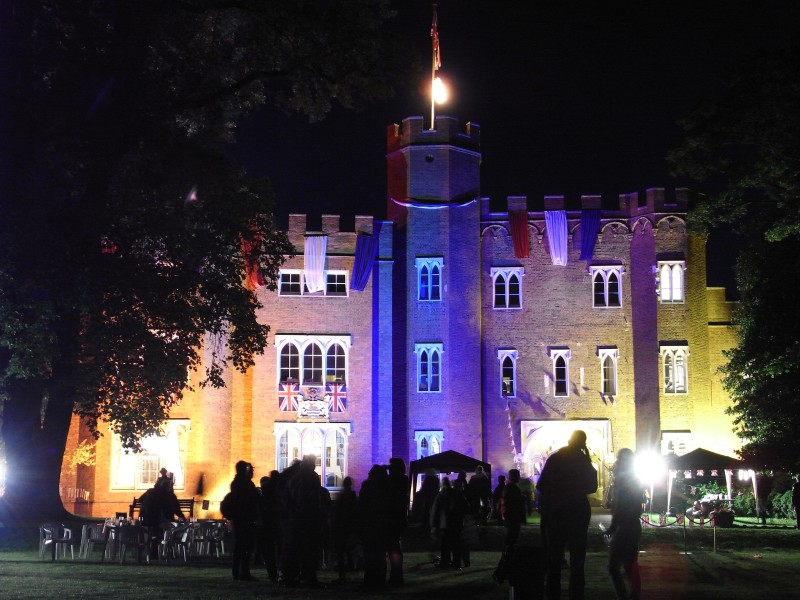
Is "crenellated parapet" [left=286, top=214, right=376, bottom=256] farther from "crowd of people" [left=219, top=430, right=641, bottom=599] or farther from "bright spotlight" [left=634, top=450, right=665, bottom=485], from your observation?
"crowd of people" [left=219, top=430, right=641, bottom=599]

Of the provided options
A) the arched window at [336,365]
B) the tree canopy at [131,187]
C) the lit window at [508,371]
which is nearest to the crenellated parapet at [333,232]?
the arched window at [336,365]

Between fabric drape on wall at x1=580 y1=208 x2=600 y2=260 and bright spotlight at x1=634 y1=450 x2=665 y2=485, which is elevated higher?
fabric drape on wall at x1=580 y1=208 x2=600 y2=260

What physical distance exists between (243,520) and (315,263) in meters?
23.7

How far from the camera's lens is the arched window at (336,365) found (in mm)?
Result: 37750

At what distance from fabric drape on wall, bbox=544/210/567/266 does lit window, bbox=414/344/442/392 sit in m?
5.44

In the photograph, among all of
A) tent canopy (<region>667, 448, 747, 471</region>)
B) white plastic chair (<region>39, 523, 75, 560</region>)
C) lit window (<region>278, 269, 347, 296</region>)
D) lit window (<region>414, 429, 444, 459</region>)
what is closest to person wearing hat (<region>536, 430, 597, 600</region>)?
white plastic chair (<region>39, 523, 75, 560</region>)

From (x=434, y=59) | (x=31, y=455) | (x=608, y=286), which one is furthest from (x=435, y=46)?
(x=31, y=455)

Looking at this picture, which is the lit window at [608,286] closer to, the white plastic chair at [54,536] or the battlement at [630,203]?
the battlement at [630,203]

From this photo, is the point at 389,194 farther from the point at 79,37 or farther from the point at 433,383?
Result: the point at 79,37

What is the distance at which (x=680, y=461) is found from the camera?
28.9 meters

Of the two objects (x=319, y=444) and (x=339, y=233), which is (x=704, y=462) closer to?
(x=319, y=444)

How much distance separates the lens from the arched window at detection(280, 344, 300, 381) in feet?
124

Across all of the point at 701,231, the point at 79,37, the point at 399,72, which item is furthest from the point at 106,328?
Answer: the point at 701,231

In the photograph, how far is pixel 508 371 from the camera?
3794 centimetres
